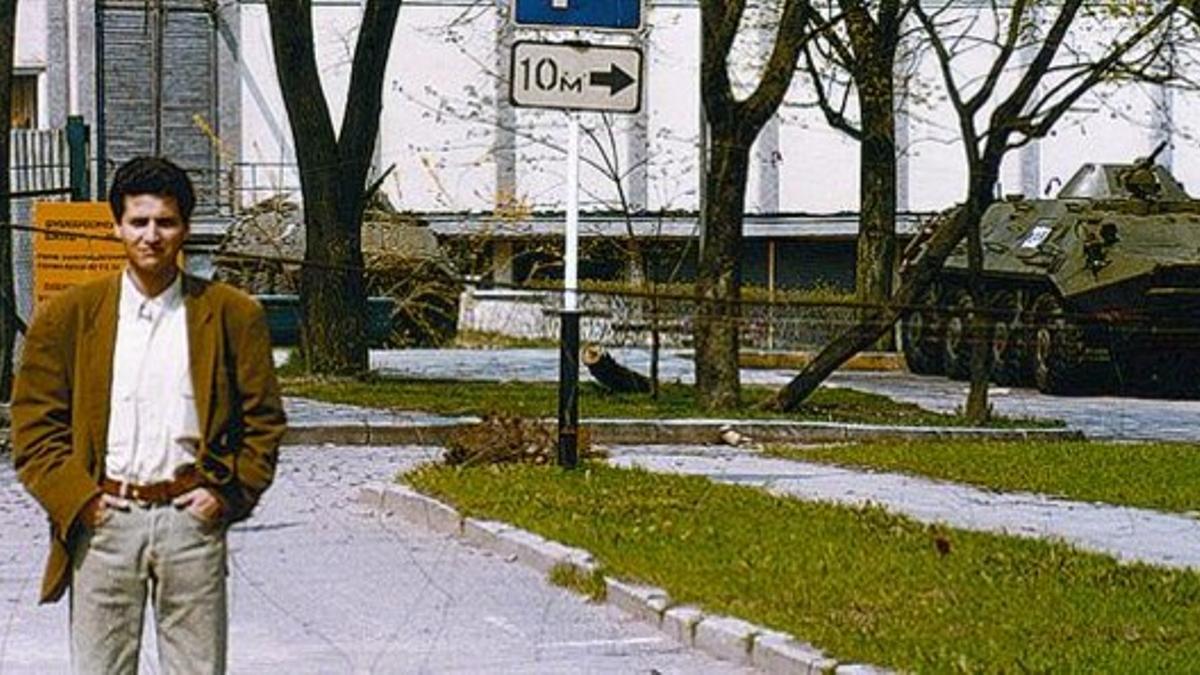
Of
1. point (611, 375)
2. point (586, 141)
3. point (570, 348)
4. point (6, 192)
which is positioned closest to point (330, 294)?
point (611, 375)

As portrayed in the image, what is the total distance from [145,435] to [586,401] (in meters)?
18.5

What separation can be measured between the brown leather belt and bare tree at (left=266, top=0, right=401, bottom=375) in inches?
819

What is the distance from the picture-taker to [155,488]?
7.12 m

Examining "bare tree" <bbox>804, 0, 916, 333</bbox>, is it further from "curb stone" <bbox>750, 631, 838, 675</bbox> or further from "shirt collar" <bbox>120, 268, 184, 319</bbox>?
"shirt collar" <bbox>120, 268, 184, 319</bbox>

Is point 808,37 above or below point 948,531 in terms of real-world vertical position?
above

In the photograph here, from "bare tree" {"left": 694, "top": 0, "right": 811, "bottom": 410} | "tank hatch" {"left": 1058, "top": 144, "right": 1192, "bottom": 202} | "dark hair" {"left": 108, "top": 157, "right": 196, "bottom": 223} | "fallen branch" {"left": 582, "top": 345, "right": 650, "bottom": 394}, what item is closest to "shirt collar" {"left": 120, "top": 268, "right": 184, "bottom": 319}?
"dark hair" {"left": 108, "top": 157, "right": 196, "bottom": 223}

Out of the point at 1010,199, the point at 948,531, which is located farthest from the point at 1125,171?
the point at 948,531

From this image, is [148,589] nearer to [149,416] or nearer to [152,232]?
[149,416]

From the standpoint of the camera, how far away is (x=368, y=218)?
133 feet

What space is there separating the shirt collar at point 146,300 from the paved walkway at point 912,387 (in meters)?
18.7

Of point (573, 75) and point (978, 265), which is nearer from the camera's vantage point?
point (573, 75)

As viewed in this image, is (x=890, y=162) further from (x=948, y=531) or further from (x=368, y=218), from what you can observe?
(x=948, y=531)

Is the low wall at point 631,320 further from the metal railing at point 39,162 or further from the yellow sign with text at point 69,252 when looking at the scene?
the yellow sign with text at point 69,252

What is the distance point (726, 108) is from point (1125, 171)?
12652mm
